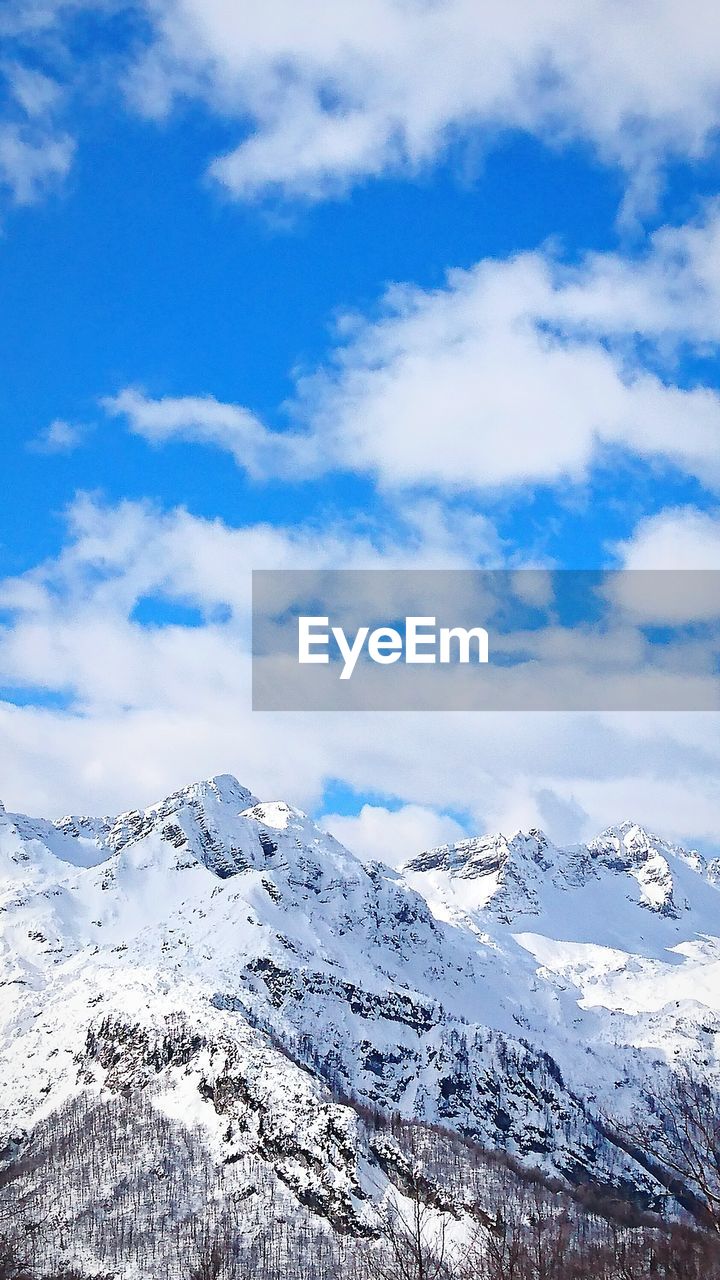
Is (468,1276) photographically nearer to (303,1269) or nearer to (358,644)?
(358,644)

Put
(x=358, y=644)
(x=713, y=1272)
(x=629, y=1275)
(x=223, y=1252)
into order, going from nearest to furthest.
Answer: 1. (x=629, y=1275)
2. (x=713, y=1272)
3. (x=358, y=644)
4. (x=223, y=1252)

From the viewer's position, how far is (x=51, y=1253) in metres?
200

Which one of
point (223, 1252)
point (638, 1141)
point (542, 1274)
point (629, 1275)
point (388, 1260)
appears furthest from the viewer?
point (223, 1252)

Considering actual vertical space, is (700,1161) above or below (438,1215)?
above

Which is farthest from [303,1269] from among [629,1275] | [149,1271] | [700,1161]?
[700,1161]

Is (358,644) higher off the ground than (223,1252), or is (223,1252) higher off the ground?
(358,644)

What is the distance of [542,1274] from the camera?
2147 inches

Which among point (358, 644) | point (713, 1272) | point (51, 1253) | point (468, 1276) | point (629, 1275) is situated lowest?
point (51, 1253)

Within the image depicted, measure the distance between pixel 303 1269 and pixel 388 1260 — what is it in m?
20.7

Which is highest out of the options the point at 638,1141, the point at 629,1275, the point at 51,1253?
the point at 638,1141

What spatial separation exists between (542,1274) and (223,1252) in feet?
551

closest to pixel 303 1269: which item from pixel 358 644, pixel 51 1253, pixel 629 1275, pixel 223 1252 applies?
pixel 223 1252

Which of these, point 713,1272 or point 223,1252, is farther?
point 223,1252

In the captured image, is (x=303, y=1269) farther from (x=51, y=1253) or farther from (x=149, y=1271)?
(x=51, y=1253)
